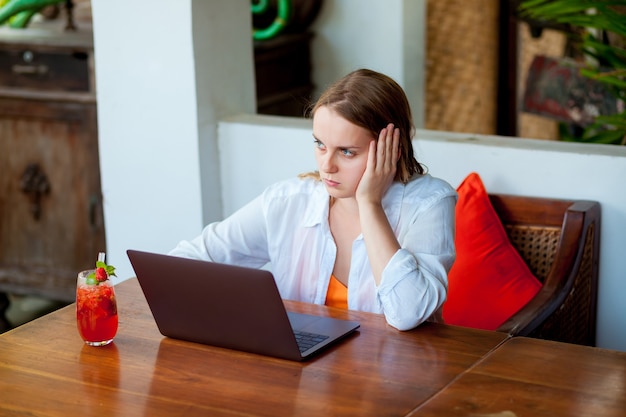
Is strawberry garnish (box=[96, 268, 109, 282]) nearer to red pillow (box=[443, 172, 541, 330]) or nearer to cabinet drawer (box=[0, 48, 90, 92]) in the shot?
red pillow (box=[443, 172, 541, 330])

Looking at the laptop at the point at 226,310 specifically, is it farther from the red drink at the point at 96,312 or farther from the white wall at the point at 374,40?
the white wall at the point at 374,40

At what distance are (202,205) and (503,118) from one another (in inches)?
121

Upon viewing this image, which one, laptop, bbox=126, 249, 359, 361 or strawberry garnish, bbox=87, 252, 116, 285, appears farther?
strawberry garnish, bbox=87, 252, 116, 285

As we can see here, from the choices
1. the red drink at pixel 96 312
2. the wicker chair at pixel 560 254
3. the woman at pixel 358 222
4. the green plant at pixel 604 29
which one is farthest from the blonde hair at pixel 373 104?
the green plant at pixel 604 29

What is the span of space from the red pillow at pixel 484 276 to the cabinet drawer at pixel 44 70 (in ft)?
6.02

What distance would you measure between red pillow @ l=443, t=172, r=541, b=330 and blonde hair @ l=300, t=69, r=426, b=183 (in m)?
0.48

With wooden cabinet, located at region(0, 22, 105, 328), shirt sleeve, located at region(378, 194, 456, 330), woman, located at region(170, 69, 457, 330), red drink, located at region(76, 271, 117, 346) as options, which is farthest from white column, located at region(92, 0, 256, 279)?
red drink, located at region(76, 271, 117, 346)

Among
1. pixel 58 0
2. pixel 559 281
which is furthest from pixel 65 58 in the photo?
pixel 559 281

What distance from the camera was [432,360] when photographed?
→ 72.5 inches

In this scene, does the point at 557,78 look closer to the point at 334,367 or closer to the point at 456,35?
the point at 456,35

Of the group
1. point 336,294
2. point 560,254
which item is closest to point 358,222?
point 336,294

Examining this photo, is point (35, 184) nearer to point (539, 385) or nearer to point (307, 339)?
point (307, 339)

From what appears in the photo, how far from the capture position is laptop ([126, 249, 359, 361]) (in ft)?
5.99

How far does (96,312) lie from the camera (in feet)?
6.37
